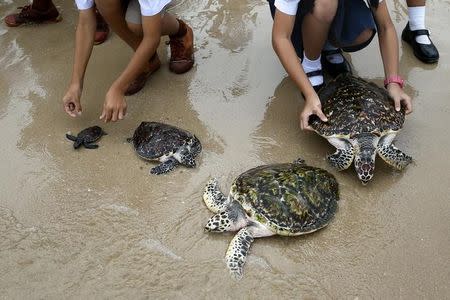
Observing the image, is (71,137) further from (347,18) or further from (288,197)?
(347,18)

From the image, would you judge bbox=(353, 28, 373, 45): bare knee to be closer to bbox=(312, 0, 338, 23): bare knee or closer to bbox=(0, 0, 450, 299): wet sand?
bbox=(312, 0, 338, 23): bare knee

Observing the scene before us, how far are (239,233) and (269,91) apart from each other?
1.41 metres

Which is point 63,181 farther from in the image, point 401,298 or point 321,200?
point 401,298

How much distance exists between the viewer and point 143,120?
328 centimetres

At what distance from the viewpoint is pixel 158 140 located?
2947 mm

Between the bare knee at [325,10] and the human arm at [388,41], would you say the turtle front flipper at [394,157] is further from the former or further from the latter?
the bare knee at [325,10]

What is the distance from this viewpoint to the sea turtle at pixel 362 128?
2705 mm

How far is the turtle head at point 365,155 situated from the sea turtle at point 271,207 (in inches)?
7.4

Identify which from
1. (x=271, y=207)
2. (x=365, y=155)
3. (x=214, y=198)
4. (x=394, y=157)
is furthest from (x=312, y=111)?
(x=214, y=198)

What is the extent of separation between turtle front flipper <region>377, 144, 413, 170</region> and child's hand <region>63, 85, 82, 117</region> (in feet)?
6.63

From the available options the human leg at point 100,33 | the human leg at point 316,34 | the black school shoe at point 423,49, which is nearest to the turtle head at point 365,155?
the human leg at point 316,34

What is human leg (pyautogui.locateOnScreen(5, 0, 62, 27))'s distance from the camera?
4266mm

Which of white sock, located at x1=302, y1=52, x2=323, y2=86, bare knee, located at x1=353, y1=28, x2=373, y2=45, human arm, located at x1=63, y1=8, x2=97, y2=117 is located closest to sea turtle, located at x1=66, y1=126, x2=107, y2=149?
human arm, located at x1=63, y1=8, x2=97, y2=117

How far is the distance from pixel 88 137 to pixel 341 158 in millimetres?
1700
